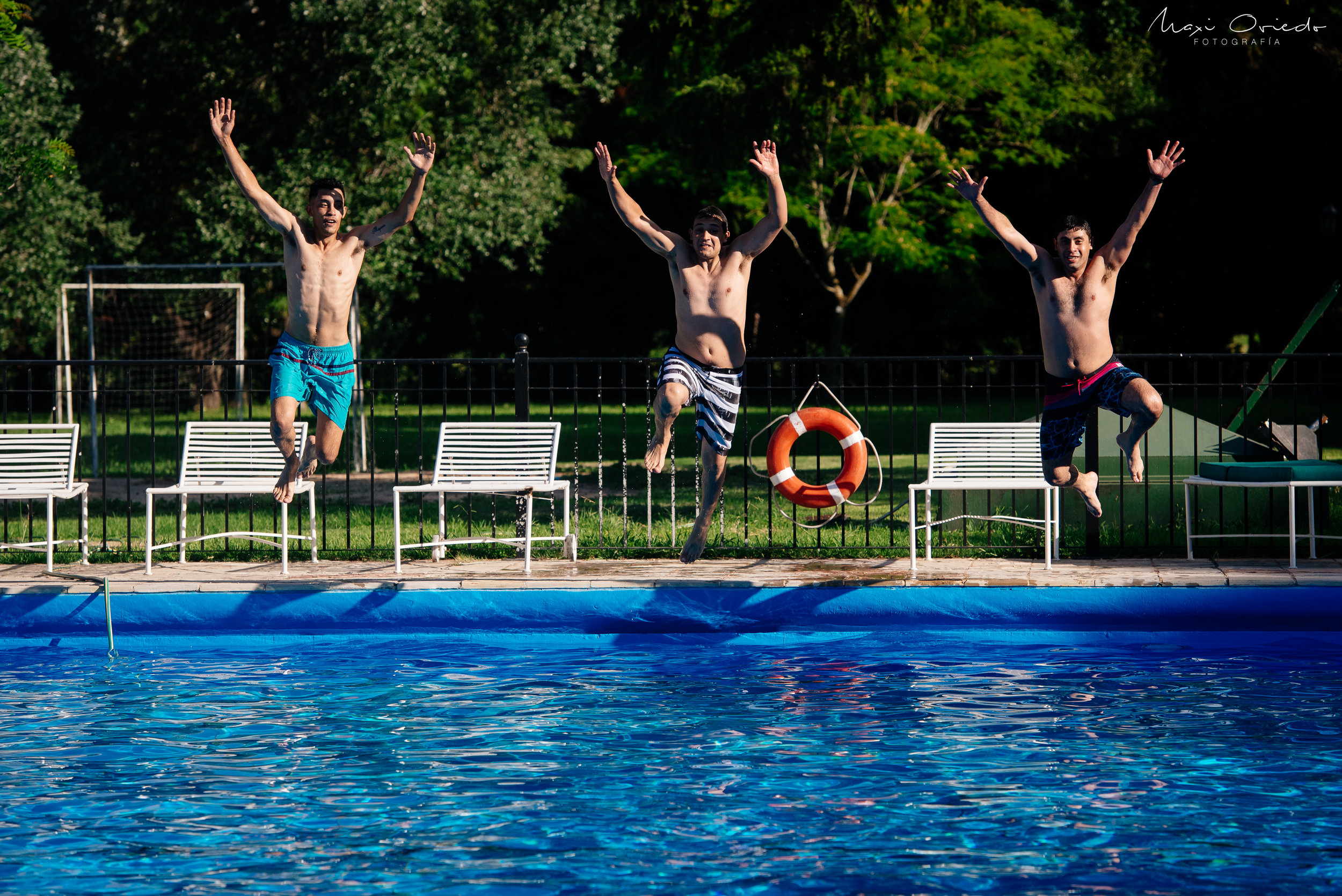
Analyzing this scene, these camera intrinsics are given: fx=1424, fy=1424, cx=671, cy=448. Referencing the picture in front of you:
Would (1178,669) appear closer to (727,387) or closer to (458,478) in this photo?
(727,387)

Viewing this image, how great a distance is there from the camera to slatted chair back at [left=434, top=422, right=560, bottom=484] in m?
9.00

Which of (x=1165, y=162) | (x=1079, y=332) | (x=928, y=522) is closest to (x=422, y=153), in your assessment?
(x=928, y=522)

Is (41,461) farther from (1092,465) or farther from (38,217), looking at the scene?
(38,217)

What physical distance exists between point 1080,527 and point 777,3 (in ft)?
23.4

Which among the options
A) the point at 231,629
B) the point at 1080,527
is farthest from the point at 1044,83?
the point at 231,629

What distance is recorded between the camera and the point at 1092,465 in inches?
359

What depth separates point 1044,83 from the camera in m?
27.2

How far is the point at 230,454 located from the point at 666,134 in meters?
17.3

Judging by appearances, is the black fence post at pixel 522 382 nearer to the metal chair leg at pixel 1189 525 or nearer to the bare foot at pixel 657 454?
the bare foot at pixel 657 454

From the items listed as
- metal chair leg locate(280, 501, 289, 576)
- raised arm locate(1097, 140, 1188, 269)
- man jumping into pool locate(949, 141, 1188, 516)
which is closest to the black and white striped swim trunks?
man jumping into pool locate(949, 141, 1188, 516)

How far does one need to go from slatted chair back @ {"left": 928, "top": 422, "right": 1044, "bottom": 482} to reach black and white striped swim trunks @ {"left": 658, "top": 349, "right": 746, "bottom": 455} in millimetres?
1434

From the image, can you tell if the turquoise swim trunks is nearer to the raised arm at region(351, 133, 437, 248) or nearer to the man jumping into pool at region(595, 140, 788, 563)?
the raised arm at region(351, 133, 437, 248)

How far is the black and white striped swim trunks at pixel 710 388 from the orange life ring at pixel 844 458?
56 cm

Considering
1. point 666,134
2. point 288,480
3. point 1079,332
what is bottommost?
point 288,480
